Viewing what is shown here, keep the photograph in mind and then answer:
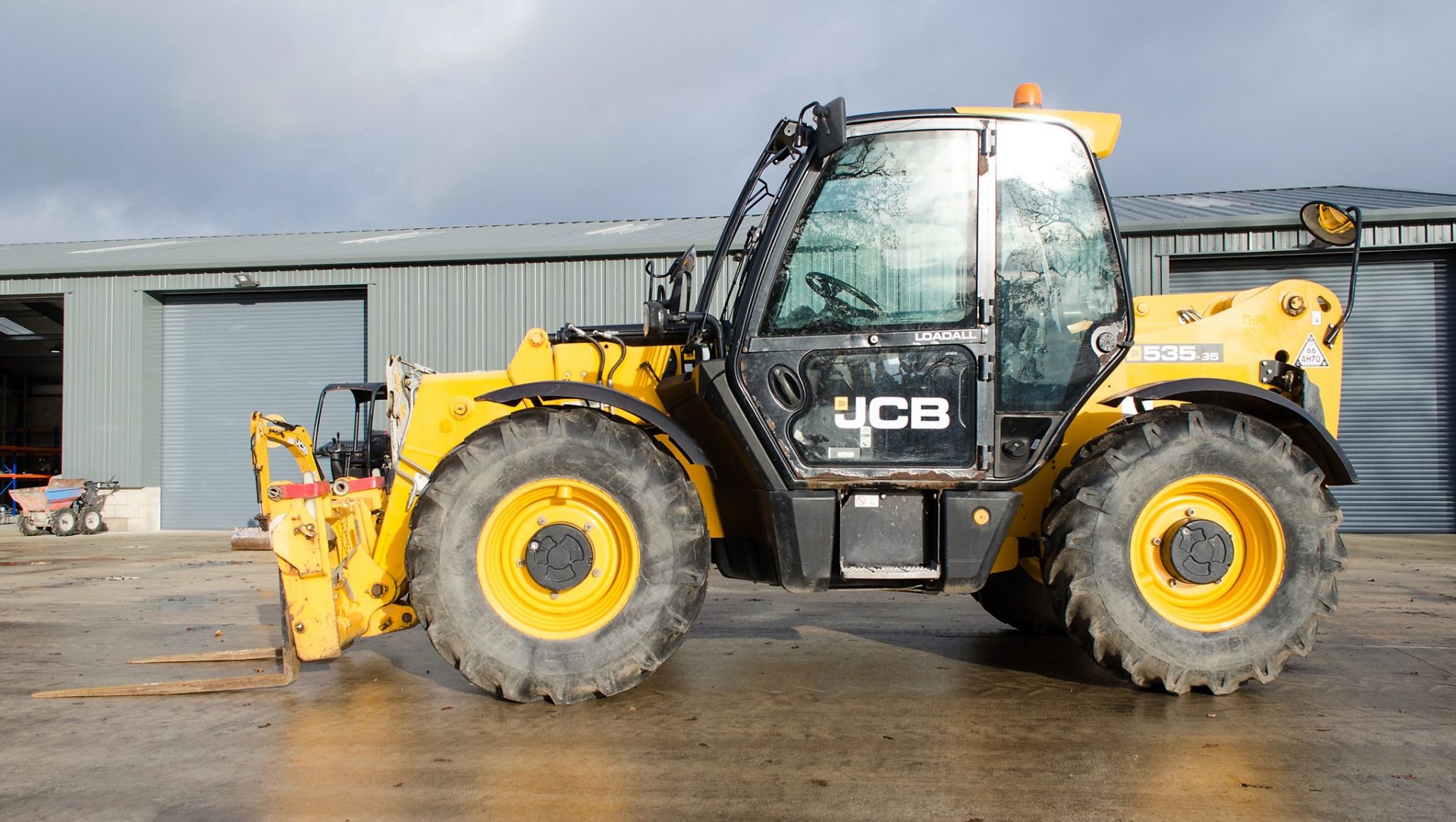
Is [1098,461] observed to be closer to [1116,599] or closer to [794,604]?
[1116,599]

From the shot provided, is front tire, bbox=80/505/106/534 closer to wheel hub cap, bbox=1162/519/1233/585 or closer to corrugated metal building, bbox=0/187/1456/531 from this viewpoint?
corrugated metal building, bbox=0/187/1456/531

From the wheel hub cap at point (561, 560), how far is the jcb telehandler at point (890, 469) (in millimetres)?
13

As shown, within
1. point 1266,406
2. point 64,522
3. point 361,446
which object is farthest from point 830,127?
point 64,522

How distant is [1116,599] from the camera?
13.3ft

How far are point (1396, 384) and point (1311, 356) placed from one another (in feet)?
46.3

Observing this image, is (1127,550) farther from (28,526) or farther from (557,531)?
(28,526)

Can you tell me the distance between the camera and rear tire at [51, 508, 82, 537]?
682 inches

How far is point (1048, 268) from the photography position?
4.24 metres

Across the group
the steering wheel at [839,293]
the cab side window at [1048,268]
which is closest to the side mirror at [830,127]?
the steering wheel at [839,293]

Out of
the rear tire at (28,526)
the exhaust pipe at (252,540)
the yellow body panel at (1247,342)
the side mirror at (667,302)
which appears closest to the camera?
the side mirror at (667,302)

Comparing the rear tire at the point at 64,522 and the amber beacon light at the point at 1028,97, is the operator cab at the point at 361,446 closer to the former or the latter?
the rear tire at the point at 64,522

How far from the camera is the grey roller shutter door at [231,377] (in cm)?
1842

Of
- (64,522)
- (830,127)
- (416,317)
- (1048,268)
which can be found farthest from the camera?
(416,317)

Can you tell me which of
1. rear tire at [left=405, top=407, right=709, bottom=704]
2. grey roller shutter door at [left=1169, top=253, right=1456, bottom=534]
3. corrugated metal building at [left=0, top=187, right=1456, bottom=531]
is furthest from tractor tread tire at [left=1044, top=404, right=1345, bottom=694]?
grey roller shutter door at [left=1169, top=253, right=1456, bottom=534]
